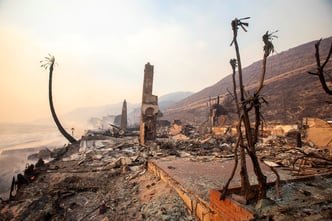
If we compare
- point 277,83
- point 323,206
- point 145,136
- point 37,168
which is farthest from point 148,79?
point 277,83

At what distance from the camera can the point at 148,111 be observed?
1445 centimetres

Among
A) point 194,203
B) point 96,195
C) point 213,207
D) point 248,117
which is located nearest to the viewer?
point 248,117

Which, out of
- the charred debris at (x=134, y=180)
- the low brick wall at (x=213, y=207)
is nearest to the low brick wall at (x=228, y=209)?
the low brick wall at (x=213, y=207)

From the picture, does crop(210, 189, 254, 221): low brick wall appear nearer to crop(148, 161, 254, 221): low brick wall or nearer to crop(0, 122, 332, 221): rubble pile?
crop(148, 161, 254, 221): low brick wall

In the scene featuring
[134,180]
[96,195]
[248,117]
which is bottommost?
[96,195]

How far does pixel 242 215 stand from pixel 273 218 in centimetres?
54

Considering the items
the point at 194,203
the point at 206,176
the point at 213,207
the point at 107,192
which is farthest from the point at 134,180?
the point at 213,207

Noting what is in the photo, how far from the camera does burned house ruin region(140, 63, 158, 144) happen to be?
46.0ft

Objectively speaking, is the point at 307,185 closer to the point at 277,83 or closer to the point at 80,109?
the point at 277,83

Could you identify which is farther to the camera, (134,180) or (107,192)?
(134,180)

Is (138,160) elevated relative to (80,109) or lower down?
lower down

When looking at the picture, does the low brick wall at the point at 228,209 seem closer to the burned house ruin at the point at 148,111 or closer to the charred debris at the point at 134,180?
the charred debris at the point at 134,180

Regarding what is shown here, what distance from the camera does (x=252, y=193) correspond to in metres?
3.42

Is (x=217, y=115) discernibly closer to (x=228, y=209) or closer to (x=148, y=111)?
(x=148, y=111)
